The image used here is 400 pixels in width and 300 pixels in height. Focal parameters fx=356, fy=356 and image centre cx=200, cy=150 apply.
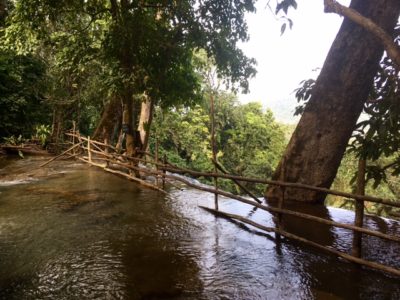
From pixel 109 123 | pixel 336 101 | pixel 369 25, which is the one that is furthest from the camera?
pixel 109 123

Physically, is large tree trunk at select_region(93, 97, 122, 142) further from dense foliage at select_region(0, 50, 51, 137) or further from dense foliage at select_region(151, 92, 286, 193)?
dense foliage at select_region(151, 92, 286, 193)

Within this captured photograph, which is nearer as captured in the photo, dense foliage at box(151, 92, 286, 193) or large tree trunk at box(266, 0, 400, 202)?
large tree trunk at box(266, 0, 400, 202)

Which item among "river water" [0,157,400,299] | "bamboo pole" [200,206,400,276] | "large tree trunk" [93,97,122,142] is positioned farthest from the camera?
"large tree trunk" [93,97,122,142]

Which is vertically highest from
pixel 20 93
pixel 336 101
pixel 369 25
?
pixel 369 25

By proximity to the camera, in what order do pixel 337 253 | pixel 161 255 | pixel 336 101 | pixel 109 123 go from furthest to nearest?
pixel 109 123 → pixel 336 101 → pixel 161 255 → pixel 337 253

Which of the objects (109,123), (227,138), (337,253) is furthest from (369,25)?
(227,138)

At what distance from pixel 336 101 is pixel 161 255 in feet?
14.5

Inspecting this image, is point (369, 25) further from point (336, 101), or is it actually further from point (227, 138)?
point (227, 138)

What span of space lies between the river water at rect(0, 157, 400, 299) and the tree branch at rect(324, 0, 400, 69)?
2.40 m

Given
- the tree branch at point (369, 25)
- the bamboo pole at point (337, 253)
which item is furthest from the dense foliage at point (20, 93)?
the tree branch at point (369, 25)

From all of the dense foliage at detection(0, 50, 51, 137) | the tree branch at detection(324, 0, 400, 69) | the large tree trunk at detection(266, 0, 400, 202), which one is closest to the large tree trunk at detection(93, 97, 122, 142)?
the dense foliage at detection(0, 50, 51, 137)

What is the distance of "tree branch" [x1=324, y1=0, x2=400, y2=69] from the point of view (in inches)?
167

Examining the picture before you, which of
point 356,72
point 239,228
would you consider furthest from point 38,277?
point 356,72

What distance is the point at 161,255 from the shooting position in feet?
13.4
